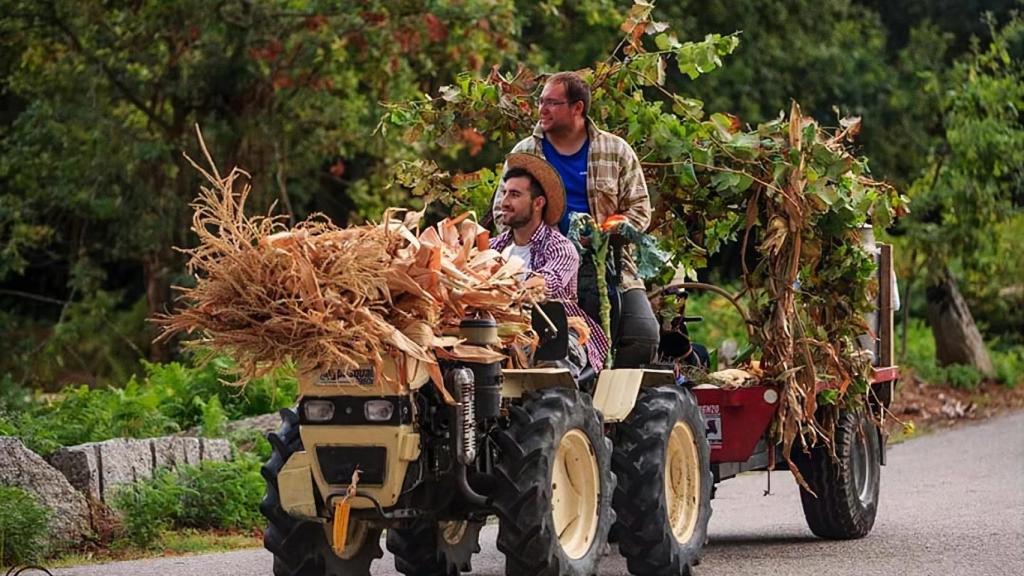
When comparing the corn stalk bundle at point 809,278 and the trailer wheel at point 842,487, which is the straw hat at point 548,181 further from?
the trailer wheel at point 842,487

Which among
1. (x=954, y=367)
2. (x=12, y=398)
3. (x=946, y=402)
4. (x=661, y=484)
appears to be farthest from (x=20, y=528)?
(x=954, y=367)

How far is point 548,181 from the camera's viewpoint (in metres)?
9.83

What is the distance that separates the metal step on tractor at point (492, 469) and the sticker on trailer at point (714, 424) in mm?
818

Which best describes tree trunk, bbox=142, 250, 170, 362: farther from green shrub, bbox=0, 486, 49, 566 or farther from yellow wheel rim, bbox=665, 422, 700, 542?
yellow wheel rim, bbox=665, 422, 700, 542

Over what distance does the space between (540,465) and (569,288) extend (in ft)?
5.08

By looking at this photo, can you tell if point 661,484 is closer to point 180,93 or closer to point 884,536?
point 884,536

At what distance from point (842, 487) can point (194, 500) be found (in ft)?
14.7

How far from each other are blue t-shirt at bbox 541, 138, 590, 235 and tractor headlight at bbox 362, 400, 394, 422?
107 inches

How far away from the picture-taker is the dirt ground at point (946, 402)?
21703 mm

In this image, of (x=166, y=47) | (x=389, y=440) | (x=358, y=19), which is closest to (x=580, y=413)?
(x=389, y=440)

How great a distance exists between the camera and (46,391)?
74.3 feet

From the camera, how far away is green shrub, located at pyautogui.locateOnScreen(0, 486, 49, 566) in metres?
10.6

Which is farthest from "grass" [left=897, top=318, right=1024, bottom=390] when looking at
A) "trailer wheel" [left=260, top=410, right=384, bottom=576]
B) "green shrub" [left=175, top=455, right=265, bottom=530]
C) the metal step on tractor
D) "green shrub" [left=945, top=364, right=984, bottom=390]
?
"trailer wheel" [left=260, top=410, right=384, bottom=576]

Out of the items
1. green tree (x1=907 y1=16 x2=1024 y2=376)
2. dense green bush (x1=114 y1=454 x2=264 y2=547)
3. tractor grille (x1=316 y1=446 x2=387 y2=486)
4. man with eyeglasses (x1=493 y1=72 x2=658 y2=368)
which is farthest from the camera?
green tree (x1=907 y1=16 x2=1024 y2=376)
